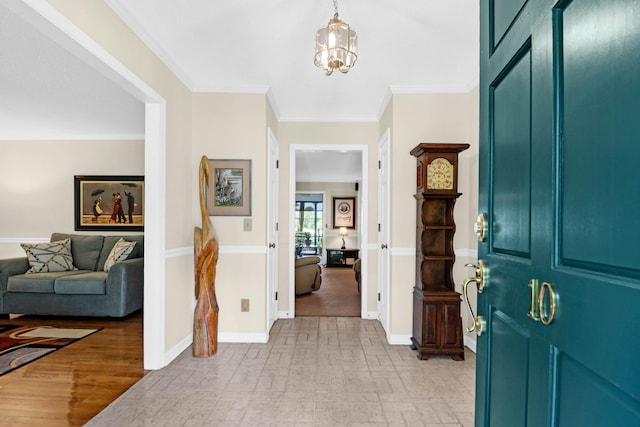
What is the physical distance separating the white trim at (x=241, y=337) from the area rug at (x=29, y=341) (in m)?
1.46

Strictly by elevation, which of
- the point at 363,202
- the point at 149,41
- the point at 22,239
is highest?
the point at 149,41

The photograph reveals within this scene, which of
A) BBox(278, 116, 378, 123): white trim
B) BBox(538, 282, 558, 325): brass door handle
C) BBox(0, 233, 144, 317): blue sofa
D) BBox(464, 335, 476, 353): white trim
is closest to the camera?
BBox(538, 282, 558, 325): brass door handle

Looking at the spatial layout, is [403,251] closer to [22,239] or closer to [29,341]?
[29,341]

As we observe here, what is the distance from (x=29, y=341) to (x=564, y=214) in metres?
4.41

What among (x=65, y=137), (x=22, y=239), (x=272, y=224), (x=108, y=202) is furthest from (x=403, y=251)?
(x=22, y=239)

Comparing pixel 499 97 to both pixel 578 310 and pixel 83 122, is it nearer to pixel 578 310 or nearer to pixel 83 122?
pixel 578 310

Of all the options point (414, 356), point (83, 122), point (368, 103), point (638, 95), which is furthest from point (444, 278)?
point (83, 122)

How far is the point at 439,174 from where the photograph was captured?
313cm

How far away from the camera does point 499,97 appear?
3.84ft

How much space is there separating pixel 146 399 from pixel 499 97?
2.65 metres

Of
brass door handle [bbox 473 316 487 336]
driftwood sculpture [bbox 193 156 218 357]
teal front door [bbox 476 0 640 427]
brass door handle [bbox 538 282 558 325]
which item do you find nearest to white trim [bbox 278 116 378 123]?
driftwood sculpture [bbox 193 156 218 357]

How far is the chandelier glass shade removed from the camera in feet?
6.52

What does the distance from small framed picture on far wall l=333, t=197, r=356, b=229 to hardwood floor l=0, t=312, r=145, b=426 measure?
6.68 metres

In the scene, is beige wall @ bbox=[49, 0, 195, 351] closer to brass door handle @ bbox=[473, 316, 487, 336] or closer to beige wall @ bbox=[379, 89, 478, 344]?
beige wall @ bbox=[379, 89, 478, 344]
